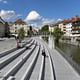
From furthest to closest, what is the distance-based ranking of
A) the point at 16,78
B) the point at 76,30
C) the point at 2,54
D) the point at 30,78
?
the point at 76,30
the point at 2,54
the point at 30,78
the point at 16,78

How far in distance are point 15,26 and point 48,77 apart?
8385 cm

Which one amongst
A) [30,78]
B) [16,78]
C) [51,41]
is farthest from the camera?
[51,41]

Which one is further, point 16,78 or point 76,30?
point 76,30

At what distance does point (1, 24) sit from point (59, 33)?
115 ft

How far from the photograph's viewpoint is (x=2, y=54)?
403 inches

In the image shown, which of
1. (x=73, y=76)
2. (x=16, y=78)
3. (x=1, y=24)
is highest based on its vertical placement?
(x=1, y=24)

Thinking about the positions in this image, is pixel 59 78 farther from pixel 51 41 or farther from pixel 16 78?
pixel 51 41

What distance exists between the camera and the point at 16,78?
21.8ft

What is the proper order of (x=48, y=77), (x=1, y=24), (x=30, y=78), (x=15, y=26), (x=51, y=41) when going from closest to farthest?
(x=30, y=78) → (x=48, y=77) → (x=51, y=41) → (x=1, y=24) → (x=15, y=26)

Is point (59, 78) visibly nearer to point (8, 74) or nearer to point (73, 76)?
point (73, 76)

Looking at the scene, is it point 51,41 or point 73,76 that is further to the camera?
point 51,41

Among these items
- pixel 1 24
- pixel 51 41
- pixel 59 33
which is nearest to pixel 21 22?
pixel 59 33

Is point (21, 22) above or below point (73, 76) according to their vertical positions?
above

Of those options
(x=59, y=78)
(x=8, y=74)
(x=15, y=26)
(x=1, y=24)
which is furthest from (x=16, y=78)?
(x=15, y=26)
